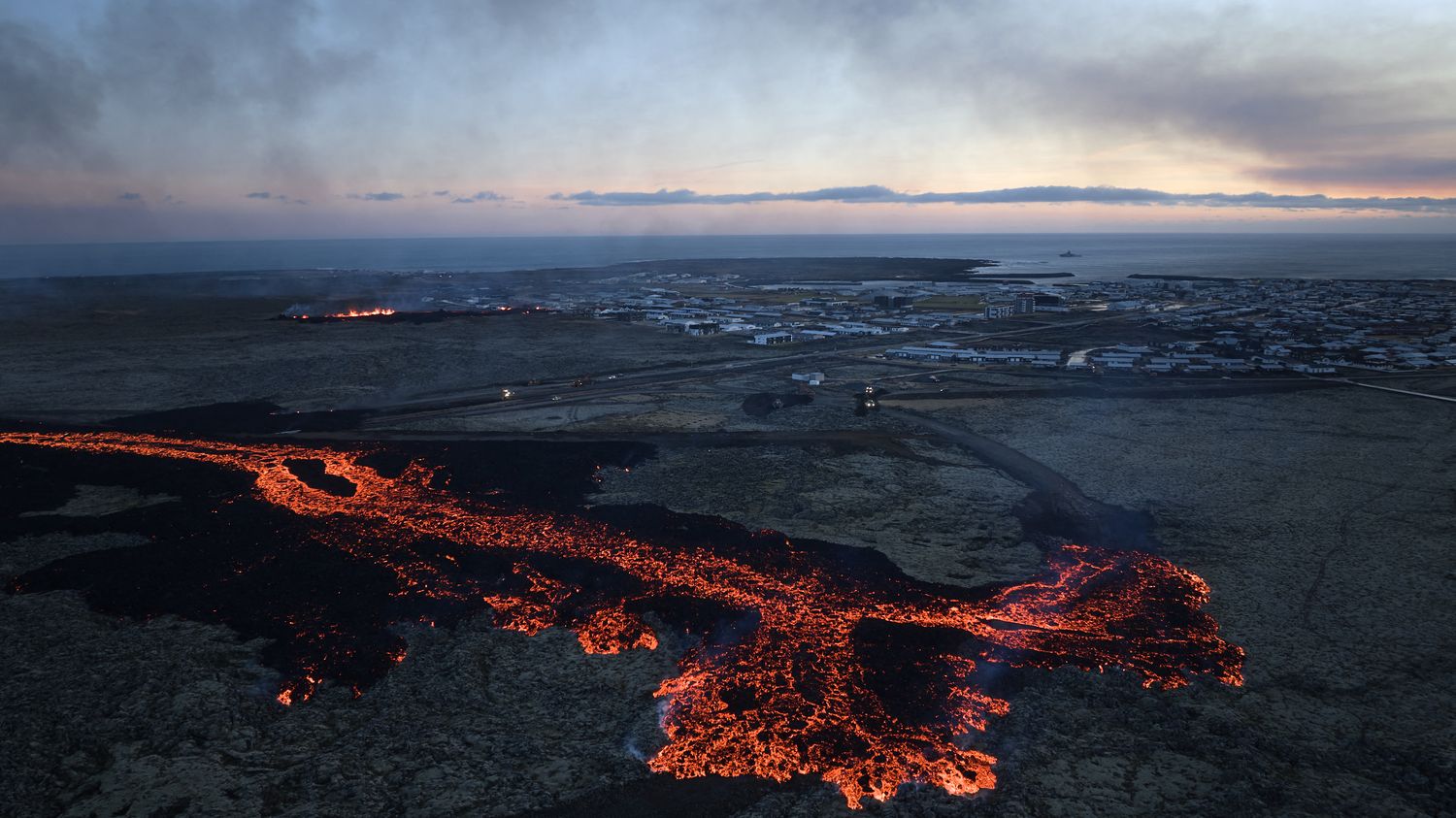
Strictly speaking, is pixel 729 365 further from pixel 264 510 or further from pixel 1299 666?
pixel 1299 666

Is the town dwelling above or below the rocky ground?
above

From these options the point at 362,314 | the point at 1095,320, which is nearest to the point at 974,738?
the point at 1095,320

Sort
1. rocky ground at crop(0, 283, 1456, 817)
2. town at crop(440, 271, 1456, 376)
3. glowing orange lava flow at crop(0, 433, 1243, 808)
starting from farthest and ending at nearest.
Result: town at crop(440, 271, 1456, 376) < glowing orange lava flow at crop(0, 433, 1243, 808) < rocky ground at crop(0, 283, 1456, 817)

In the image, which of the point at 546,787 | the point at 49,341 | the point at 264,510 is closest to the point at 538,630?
the point at 546,787

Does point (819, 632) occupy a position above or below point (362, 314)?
below

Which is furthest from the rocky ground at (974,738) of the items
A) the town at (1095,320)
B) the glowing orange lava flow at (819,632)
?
the town at (1095,320)

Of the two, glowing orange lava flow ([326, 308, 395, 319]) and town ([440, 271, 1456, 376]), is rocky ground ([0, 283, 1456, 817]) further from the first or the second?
glowing orange lava flow ([326, 308, 395, 319])

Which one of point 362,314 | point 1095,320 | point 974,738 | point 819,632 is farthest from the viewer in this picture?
point 362,314

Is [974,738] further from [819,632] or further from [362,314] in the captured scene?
[362,314]

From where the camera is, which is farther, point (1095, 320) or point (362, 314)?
point (362, 314)

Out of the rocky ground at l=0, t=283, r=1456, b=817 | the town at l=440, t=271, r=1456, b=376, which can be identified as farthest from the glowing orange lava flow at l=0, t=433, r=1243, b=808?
the town at l=440, t=271, r=1456, b=376
